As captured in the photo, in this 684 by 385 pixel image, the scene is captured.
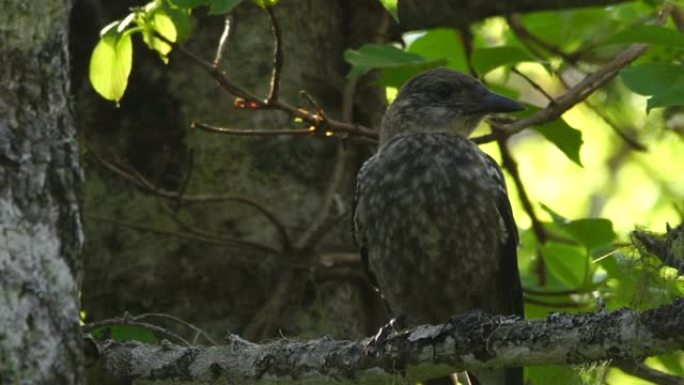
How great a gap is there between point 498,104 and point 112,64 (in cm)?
145

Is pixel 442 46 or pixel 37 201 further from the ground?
pixel 442 46

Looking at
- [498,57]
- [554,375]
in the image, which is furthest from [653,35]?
[554,375]

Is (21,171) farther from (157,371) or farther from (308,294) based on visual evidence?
(308,294)

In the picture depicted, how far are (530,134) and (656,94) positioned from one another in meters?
5.30

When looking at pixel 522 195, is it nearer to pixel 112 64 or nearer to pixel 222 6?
pixel 112 64

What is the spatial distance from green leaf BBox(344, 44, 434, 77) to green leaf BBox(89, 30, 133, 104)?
0.66 meters

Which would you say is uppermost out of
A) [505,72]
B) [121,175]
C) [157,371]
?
[505,72]

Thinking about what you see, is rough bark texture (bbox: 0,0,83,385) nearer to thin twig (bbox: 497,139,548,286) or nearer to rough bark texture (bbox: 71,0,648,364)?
rough bark texture (bbox: 71,0,648,364)

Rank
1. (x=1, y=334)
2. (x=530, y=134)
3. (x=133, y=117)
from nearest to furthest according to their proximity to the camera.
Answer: (x=1, y=334), (x=133, y=117), (x=530, y=134)

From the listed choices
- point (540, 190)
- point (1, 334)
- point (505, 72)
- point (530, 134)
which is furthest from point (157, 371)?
point (530, 134)

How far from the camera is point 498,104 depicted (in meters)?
4.79

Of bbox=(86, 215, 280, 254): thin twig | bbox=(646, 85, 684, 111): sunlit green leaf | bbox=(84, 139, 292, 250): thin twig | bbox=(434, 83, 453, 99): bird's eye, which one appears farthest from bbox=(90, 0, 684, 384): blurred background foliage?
bbox=(86, 215, 280, 254): thin twig

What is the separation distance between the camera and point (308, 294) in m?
4.75

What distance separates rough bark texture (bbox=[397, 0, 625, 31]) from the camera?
518cm
